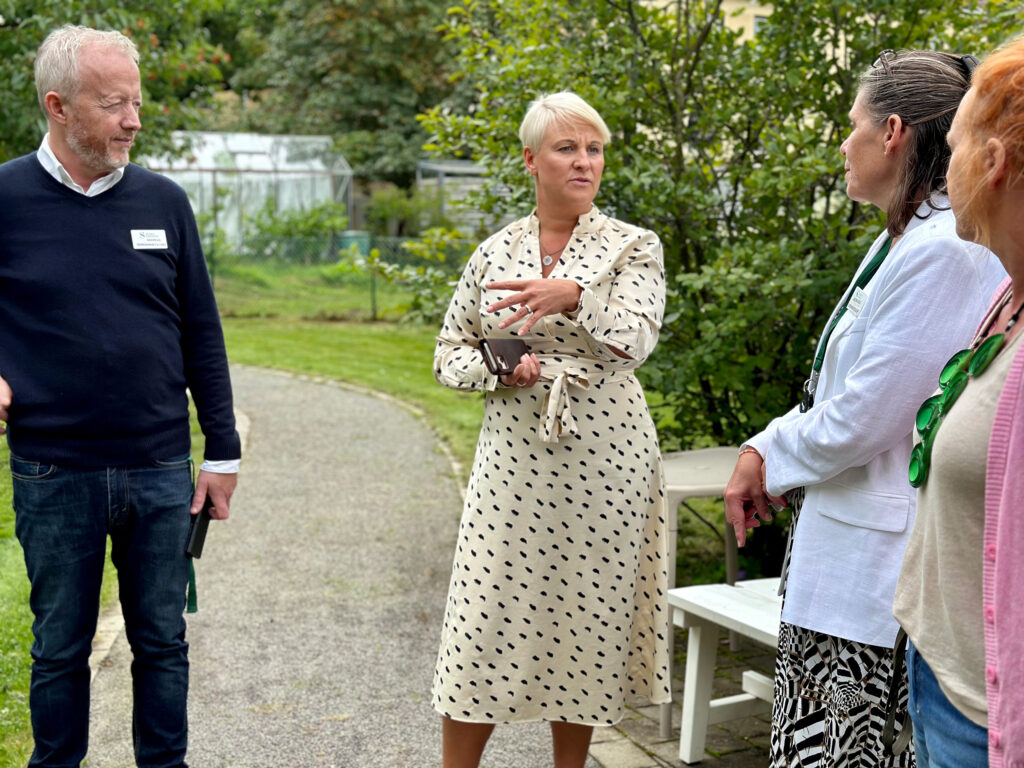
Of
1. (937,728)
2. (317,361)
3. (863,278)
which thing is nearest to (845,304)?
(863,278)

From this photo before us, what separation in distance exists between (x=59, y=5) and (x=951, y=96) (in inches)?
269

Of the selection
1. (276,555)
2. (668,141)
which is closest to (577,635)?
(668,141)

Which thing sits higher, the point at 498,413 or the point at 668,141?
the point at 668,141

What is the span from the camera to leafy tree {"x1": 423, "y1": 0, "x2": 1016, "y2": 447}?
516cm

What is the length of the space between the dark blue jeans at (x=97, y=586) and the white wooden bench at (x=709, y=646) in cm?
174

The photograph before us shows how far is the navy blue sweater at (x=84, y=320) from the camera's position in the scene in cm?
315

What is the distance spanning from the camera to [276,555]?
6.79m

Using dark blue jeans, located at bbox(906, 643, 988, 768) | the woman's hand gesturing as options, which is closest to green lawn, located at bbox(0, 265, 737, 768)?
the woman's hand gesturing

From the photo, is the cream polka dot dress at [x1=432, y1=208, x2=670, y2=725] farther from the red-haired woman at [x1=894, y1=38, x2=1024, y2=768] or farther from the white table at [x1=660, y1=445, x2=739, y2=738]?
the red-haired woman at [x1=894, y1=38, x2=1024, y2=768]

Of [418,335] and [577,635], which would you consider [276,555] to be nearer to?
[577,635]

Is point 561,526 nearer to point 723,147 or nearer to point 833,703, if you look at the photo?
point 833,703

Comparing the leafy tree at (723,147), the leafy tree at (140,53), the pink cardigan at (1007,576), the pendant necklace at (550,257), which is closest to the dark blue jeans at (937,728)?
the pink cardigan at (1007,576)

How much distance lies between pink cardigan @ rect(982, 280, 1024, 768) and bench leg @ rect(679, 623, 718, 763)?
8.20 feet

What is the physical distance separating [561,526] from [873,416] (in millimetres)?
1235
